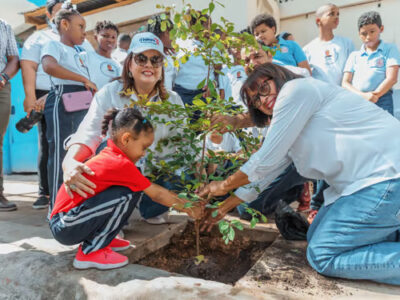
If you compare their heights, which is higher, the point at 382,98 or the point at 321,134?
the point at 382,98

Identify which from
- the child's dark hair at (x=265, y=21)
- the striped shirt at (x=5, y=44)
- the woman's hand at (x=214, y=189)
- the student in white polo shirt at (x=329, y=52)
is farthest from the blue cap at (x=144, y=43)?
the student in white polo shirt at (x=329, y=52)

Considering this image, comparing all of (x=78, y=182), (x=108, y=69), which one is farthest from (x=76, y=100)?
(x=78, y=182)

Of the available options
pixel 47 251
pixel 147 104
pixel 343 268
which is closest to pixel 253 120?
pixel 147 104

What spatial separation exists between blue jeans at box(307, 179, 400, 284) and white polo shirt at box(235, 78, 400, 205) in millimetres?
68

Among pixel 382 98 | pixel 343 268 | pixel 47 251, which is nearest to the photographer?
pixel 343 268

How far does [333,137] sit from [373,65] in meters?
2.35

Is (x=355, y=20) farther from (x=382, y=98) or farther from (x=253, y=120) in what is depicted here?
(x=253, y=120)

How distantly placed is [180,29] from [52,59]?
1608 mm

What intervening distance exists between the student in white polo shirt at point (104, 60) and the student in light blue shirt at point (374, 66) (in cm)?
258

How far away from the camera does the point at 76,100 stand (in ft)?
8.79

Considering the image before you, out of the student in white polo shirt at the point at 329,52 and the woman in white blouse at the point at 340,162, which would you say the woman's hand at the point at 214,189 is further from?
the student in white polo shirt at the point at 329,52

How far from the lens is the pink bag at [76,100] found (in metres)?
2.64

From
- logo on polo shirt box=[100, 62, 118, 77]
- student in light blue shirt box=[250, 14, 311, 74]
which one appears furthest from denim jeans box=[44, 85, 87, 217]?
student in light blue shirt box=[250, 14, 311, 74]

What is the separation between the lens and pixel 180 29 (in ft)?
5.04
